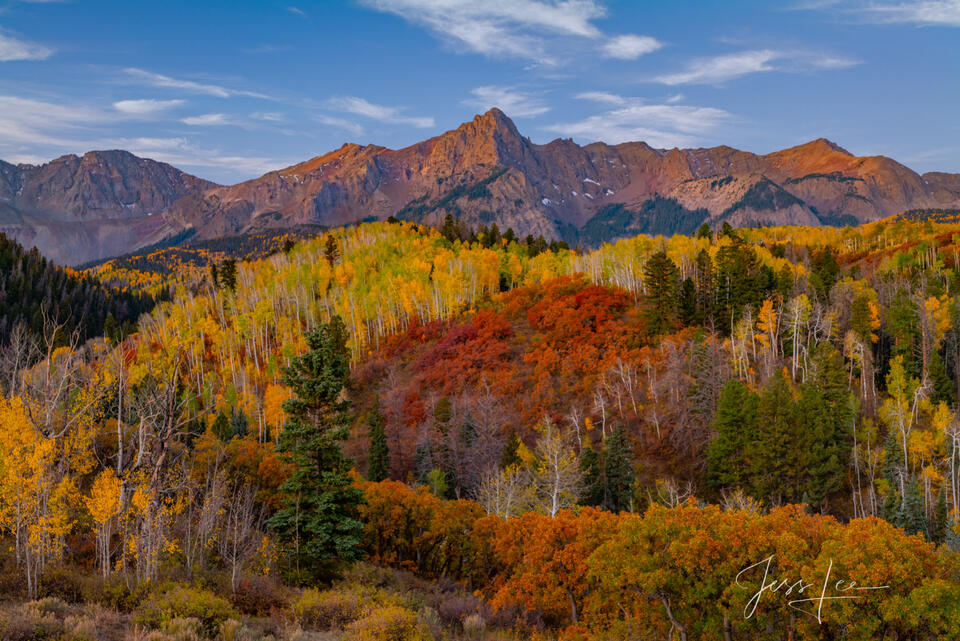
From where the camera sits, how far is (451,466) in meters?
55.0

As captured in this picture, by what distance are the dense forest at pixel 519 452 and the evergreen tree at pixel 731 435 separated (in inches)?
8.5

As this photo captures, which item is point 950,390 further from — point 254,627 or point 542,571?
point 254,627

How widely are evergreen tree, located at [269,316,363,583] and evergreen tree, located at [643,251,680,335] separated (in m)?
52.4

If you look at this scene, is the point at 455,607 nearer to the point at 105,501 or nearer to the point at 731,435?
the point at 105,501

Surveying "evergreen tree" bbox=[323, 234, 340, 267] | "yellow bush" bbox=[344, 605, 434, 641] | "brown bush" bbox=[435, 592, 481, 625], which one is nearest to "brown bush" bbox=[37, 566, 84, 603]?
"yellow bush" bbox=[344, 605, 434, 641]

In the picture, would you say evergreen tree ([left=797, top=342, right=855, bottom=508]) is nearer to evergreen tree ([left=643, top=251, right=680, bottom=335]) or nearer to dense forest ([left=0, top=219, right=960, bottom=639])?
dense forest ([left=0, top=219, right=960, bottom=639])

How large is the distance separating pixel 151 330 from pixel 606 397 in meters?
91.4

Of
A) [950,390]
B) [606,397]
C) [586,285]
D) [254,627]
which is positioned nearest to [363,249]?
[586,285]

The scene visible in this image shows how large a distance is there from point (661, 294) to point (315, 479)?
5542cm

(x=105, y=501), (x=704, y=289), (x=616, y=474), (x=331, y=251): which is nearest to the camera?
(x=105, y=501)

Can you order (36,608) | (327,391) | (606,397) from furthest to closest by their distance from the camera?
1. (606,397)
2. (327,391)
3. (36,608)

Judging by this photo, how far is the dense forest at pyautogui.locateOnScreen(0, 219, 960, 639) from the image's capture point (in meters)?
19.4

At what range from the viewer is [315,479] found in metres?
25.2

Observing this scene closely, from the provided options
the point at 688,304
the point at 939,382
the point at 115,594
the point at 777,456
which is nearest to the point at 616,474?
the point at 777,456
